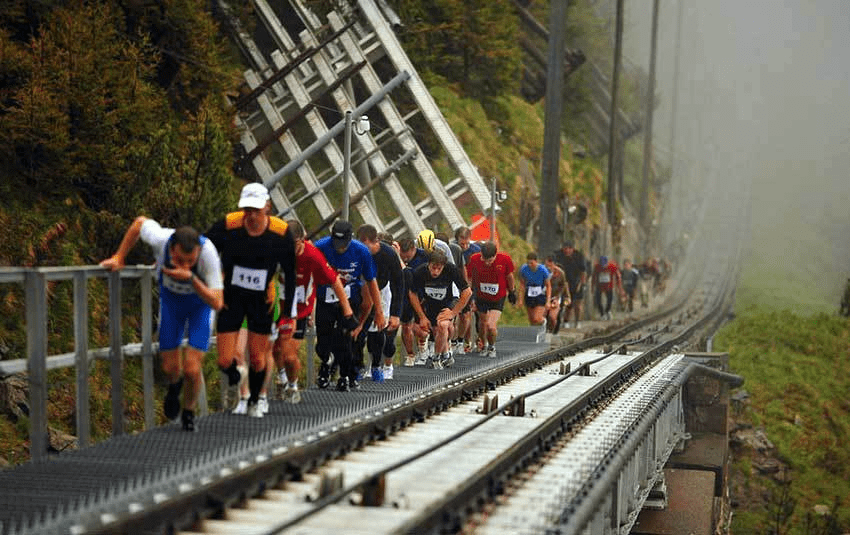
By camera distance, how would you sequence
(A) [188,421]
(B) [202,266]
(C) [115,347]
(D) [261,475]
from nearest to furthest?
(D) [261,475]
(B) [202,266]
(C) [115,347]
(A) [188,421]

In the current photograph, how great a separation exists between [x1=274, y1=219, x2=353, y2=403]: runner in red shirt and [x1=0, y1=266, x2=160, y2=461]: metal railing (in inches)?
74.4

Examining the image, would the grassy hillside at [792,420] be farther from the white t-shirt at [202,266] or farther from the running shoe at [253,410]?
the white t-shirt at [202,266]

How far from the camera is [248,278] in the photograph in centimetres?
1148

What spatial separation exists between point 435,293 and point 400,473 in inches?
341

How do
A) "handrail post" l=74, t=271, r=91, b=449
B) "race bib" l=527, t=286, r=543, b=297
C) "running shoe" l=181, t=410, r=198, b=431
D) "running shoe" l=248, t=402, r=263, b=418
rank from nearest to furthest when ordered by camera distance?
"handrail post" l=74, t=271, r=91, b=449, "running shoe" l=181, t=410, r=198, b=431, "running shoe" l=248, t=402, r=263, b=418, "race bib" l=527, t=286, r=543, b=297

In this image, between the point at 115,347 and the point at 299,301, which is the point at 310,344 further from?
the point at 115,347

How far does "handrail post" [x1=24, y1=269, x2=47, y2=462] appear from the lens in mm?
9547

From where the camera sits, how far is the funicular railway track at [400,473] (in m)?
7.85

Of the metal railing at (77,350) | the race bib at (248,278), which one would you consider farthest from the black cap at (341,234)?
the metal railing at (77,350)

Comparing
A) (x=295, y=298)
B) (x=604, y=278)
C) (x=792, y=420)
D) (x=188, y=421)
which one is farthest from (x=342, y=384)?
(x=604, y=278)

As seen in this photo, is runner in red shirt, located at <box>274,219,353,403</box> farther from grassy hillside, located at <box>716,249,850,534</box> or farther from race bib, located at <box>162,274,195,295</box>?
grassy hillside, located at <box>716,249,850,534</box>

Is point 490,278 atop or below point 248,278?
atop

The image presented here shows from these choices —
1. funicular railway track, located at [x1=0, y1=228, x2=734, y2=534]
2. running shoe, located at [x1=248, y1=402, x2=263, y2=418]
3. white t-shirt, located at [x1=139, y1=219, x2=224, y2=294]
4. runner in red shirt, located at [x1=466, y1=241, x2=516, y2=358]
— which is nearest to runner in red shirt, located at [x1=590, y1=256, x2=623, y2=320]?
runner in red shirt, located at [x1=466, y1=241, x2=516, y2=358]

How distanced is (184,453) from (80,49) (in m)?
12.5
